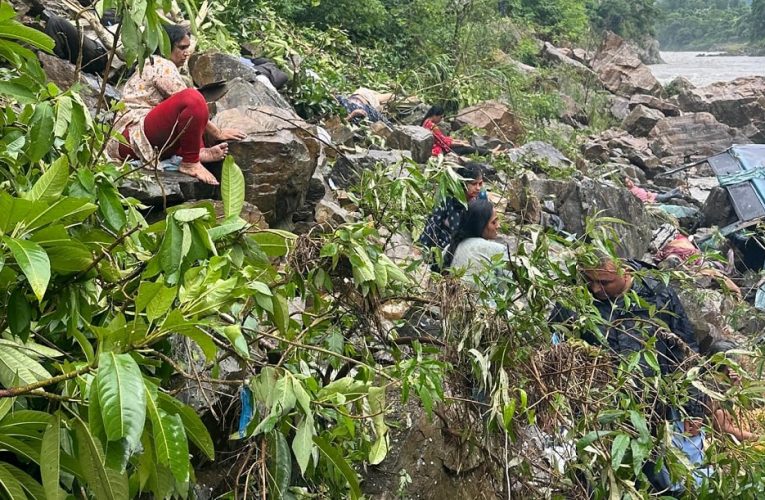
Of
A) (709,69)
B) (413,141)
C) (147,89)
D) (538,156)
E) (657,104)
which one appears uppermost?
(147,89)

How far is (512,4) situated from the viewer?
2452 cm

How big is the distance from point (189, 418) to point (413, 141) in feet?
22.9

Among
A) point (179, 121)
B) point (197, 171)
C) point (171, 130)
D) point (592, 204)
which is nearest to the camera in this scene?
point (171, 130)

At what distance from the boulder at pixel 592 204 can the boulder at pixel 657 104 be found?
1292cm

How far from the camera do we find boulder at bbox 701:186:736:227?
1058 centimetres

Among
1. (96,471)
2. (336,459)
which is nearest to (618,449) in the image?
(336,459)

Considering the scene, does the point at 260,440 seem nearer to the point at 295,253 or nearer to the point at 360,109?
the point at 295,253

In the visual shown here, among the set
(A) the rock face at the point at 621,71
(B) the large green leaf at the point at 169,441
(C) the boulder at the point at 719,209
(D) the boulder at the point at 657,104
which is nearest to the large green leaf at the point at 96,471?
(B) the large green leaf at the point at 169,441

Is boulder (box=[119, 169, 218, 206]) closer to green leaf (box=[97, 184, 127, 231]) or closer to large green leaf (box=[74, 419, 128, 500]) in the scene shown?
green leaf (box=[97, 184, 127, 231])

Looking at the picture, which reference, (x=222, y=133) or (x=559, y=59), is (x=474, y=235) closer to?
(x=222, y=133)

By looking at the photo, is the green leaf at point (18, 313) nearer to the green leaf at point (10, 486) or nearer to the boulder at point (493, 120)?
the green leaf at point (10, 486)

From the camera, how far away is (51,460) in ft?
3.95

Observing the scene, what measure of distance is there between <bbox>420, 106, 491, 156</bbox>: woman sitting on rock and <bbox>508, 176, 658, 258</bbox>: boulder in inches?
40.3

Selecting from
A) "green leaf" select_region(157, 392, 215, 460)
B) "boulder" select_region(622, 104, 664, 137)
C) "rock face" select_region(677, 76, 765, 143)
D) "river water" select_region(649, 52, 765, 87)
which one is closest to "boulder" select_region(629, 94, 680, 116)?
"rock face" select_region(677, 76, 765, 143)
